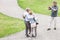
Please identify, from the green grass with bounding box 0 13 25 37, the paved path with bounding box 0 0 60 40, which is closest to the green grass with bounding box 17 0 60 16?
the paved path with bounding box 0 0 60 40

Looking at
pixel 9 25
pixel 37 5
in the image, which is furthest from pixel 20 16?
pixel 37 5

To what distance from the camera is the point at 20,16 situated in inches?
825

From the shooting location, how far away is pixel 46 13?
2170 centimetres

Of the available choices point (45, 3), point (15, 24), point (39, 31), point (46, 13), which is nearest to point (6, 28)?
point (15, 24)

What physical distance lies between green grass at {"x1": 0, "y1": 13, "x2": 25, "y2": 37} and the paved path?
0.69 meters

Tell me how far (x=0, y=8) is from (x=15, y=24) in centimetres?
584

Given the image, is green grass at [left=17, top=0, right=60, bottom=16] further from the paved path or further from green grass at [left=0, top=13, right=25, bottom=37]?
green grass at [left=0, top=13, right=25, bottom=37]

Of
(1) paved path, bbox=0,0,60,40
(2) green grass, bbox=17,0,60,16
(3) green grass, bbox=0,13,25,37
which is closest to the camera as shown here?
(1) paved path, bbox=0,0,60,40

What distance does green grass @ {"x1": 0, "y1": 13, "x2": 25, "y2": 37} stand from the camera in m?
16.8

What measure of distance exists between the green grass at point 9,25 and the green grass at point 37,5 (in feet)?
10.4

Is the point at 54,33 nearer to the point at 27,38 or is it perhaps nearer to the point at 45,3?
the point at 27,38

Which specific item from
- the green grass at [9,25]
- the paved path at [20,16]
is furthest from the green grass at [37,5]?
the green grass at [9,25]

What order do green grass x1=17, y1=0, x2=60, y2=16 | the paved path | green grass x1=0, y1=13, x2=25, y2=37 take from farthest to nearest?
green grass x1=17, y1=0, x2=60, y2=16 → green grass x1=0, y1=13, x2=25, y2=37 → the paved path

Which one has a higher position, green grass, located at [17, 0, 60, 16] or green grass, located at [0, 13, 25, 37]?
green grass, located at [17, 0, 60, 16]
